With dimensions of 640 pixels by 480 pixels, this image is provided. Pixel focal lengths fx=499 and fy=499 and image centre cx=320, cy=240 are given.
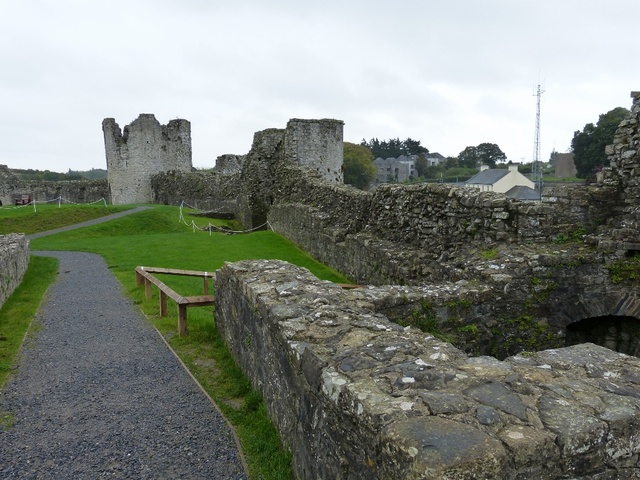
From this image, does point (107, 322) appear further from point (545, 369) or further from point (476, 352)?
point (545, 369)

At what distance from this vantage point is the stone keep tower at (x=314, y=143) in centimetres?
2269

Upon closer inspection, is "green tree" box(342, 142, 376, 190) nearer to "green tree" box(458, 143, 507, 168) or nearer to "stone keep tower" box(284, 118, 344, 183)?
"green tree" box(458, 143, 507, 168)

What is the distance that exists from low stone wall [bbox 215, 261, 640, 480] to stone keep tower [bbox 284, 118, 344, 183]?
60.4ft

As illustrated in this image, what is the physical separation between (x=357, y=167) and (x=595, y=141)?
121 ft

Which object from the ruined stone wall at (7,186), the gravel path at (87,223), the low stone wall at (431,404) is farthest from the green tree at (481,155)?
the low stone wall at (431,404)

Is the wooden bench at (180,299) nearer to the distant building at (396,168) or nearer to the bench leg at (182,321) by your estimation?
the bench leg at (182,321)

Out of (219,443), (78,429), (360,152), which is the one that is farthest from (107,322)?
(360,152)

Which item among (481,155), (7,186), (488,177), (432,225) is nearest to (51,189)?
(7,186)

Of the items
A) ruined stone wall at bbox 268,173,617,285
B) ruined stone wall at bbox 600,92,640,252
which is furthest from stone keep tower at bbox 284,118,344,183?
ruined stone wall at bbox 600,92,640,252

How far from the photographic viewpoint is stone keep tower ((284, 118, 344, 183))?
2269cm

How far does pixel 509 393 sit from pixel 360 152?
81477mm

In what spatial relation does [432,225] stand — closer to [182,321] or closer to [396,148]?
[182,321]

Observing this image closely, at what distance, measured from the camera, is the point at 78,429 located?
5070mm

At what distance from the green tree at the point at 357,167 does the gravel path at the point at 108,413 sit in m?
72.9
